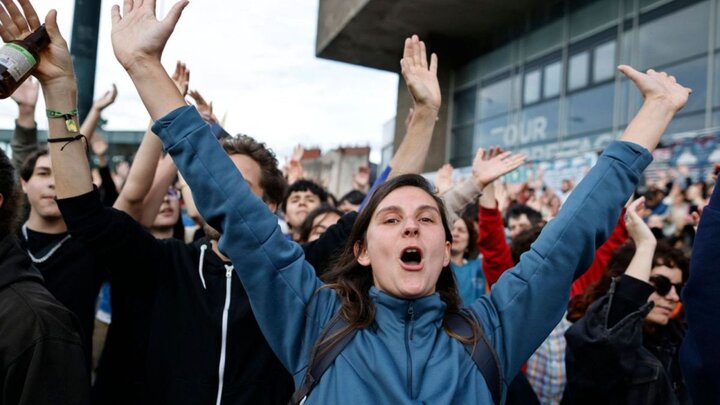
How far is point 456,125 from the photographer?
18766 millimetres

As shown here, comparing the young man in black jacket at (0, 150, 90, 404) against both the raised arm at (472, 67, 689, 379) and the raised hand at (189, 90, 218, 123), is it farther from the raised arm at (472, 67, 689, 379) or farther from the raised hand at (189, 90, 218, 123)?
the raised hand at (189, 90, 218, 123)

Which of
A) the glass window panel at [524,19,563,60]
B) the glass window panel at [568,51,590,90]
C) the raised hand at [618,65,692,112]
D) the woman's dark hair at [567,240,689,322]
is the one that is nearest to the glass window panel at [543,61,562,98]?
the glass window panel at [568,51,590,90]

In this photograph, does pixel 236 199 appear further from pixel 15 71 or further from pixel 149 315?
pixel 149 315

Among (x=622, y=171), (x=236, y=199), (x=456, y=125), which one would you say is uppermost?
(x=456, y=125)

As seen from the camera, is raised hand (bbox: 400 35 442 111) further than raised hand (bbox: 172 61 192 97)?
No

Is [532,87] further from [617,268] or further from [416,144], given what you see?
[416,144]

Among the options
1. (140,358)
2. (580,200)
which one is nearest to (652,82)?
(580,200)

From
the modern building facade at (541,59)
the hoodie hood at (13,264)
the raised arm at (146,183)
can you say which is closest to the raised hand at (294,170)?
the raised arm at (146,183)

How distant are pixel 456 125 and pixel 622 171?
17280 millimetres

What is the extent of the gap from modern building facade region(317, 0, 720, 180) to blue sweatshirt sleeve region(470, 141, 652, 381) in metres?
5.98

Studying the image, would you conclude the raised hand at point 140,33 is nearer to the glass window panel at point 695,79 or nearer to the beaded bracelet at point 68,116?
the beaded bracelet at point 68,116

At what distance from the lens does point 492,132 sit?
661 inches

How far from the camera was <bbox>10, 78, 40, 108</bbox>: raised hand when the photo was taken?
3.33 m

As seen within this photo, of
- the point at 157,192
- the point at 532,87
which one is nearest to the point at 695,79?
the point at 532,87
